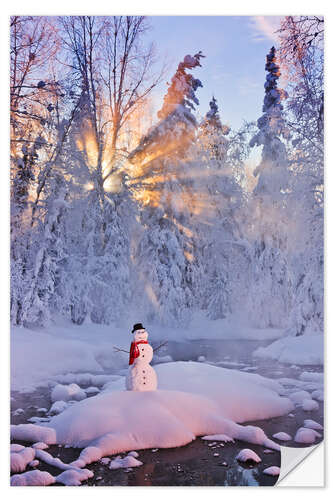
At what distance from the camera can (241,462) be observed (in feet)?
15.8

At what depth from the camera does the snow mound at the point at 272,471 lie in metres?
4.89

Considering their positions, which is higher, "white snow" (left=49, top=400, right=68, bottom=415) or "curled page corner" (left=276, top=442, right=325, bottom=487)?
"white snow" (left=49, top=400, right=68, bottom=415)

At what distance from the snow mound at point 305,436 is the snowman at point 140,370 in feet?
5.17

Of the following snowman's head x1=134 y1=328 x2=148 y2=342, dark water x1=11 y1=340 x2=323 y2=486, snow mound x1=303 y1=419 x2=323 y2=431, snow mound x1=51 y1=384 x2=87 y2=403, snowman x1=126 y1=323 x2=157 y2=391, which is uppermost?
snowman's head x1=134 y1=328 x2=148 y2=342

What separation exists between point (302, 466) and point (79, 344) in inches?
114

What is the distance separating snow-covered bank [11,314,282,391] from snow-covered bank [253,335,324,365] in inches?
6.1

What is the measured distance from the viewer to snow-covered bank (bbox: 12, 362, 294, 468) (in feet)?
15.9

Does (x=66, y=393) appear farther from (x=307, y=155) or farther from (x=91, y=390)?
(x=307, y=155)

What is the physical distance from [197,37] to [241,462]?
4.70m

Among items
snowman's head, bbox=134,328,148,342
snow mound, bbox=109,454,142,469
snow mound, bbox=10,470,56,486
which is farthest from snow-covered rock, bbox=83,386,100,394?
snow mound, bbox=109,454,142,469

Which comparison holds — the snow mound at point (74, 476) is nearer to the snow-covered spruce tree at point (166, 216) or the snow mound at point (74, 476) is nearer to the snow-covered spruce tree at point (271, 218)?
the snow-covered spruce tree at point (166, 216)

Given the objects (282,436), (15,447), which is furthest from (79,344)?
(282,436)

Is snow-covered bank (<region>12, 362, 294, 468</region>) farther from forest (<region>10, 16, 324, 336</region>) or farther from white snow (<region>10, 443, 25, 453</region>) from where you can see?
forest (<region>10, 16, 324, 336</region>)
